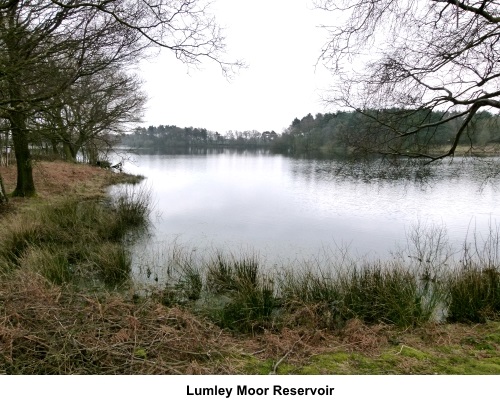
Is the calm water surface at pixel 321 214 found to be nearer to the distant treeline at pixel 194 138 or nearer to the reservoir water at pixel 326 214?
the reservoir water at pixel 326 214

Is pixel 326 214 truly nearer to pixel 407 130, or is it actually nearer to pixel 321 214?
pixel 321 214

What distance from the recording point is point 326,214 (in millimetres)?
12461

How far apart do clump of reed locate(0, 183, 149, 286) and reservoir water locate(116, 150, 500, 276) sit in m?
0.90

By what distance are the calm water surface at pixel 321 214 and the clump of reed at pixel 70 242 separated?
977 mm

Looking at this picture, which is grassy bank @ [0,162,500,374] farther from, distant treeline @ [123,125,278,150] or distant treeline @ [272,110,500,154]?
distant treeline @ [123,125,278,150]

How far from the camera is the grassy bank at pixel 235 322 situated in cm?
284

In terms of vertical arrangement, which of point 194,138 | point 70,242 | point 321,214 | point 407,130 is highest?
point 194,138

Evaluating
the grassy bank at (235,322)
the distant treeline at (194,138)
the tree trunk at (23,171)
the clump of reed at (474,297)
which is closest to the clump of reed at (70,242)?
the grassy bank at (235,322)

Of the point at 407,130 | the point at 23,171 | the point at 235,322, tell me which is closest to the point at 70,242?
the point at 235,322

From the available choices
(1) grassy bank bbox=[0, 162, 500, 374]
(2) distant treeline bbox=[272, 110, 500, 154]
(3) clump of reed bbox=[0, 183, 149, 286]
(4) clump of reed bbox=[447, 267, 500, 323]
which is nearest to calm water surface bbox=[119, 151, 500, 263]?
(2) distant treeline bbox=[272, 110, 500, 154]

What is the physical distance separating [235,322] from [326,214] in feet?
28.9

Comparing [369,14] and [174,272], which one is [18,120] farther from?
[369,14]

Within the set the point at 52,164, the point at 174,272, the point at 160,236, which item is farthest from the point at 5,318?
the point at 52,164

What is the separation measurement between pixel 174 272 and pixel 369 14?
17.8 feet
